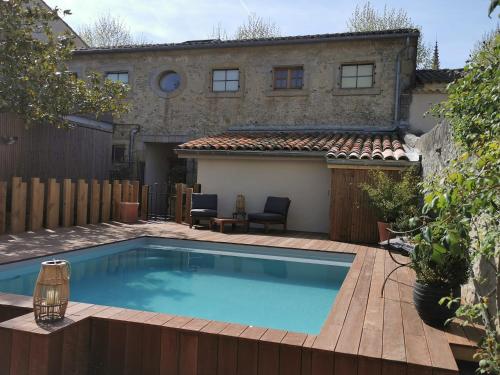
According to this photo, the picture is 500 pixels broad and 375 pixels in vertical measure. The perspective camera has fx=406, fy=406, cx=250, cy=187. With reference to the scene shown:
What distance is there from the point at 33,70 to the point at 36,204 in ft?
10.8

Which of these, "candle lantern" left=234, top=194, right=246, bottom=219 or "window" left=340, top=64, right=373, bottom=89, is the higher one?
"window" left=340, top=64, right=373, bottom=89

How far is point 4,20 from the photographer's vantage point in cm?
932

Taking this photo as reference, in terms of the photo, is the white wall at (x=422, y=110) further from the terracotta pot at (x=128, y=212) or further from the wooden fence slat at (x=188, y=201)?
the terracotta pot at (x=128, y=212)

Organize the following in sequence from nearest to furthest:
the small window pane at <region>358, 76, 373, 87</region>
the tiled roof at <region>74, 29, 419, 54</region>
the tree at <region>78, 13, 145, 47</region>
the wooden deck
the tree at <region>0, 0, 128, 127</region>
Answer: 1. the wooden deck
2. the tree at <region>0, 0, 128, 127</region>
3. the tiled roof at <region>74, 29, 419, 54</region>
4. the small window pane at <region>358, 76, 373, 87</region>
5. the tree at <region>78, 13, 145, 47</region>

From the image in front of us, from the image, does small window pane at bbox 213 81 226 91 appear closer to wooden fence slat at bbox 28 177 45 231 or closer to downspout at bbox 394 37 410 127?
downspout at bbox 394 37 410 127

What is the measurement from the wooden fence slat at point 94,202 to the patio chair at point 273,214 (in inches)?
174

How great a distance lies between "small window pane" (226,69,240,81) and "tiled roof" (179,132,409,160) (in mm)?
2340

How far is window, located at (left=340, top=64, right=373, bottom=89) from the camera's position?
545 inches

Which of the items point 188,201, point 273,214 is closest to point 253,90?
point 188,201

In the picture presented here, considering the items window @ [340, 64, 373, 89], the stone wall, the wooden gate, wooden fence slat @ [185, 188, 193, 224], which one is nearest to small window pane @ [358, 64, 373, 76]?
window @ [340, 64, 373, 89]

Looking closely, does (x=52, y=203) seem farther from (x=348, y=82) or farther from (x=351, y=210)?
(x=348, y=82)

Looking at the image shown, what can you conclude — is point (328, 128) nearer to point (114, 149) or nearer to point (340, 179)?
point (340, 179)

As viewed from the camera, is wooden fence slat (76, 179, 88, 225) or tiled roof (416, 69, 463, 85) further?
tiled roof (416, 69, 463, 85)

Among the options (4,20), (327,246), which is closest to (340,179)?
(327,246)
